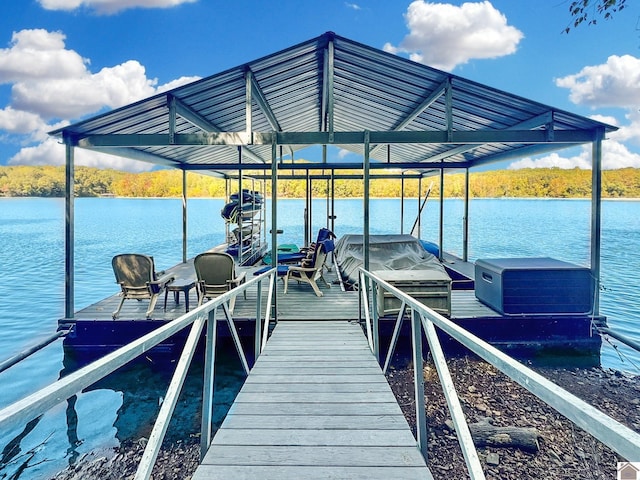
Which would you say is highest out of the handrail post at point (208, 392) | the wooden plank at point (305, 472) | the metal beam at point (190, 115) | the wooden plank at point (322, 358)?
the metal beam at point (190, 115)

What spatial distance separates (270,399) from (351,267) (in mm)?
5169

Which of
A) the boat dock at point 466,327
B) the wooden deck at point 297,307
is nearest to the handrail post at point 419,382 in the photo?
the boat dock at point 466,327

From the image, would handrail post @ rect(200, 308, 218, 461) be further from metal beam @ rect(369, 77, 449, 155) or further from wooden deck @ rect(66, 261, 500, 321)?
metal beam @ rect(369, 77, 449, 155)

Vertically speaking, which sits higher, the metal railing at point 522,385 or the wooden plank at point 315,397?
the metal railing at point 522,385

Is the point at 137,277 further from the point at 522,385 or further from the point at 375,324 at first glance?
the point at 522,385

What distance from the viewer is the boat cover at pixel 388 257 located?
25.2ft

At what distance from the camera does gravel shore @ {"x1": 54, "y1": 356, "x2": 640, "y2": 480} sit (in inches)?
137

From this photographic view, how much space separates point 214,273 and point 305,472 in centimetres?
403

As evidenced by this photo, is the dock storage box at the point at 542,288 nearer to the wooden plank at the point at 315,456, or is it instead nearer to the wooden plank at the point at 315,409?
the wooden plank at the point at 315,409

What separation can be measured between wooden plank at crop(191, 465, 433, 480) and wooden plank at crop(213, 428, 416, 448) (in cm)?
23

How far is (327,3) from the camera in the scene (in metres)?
31.4

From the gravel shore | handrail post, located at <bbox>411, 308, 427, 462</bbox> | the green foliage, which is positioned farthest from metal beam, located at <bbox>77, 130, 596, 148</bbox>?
handrail post, located at <bbox>411, 308, 427, 462</bbox>

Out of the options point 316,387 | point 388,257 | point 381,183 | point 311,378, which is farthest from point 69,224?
point 381,183

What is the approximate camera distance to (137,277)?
576 cm
